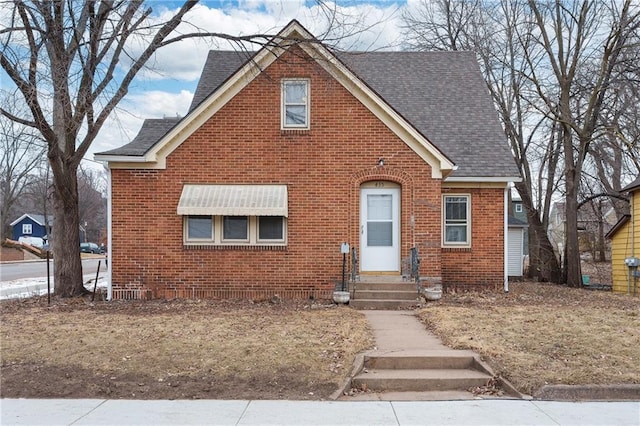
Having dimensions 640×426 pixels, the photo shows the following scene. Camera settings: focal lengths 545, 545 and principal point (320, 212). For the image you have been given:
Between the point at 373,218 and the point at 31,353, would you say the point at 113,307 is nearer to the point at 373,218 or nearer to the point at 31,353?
the point at 31,353

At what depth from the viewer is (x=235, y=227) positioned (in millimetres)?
A: 13016

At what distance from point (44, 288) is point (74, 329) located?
9566 mm

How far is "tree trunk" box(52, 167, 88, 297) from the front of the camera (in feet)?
42.0

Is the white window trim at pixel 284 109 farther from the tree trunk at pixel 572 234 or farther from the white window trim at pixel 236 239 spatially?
the tree trunk at pixel 572 234

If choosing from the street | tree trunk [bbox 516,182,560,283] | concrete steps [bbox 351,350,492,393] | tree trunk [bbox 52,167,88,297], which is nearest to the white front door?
concrete steps [bbox 351,350,492,393]

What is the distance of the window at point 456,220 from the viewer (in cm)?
1448

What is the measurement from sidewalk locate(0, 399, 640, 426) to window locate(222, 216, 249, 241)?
22.9 feet

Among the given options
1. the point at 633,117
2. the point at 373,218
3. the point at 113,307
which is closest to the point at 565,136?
the point at 633,117

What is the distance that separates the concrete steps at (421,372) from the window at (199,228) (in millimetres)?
6698

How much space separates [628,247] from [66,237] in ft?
54.4

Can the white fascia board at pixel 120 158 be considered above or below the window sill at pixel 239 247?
above

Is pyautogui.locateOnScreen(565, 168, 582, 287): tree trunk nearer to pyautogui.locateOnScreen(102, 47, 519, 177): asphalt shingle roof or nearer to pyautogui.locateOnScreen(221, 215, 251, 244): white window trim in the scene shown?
pyautogui.locateOnScreen(102, 47, 519, 177): asphalt shingle roof

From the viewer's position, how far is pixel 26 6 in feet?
35.1

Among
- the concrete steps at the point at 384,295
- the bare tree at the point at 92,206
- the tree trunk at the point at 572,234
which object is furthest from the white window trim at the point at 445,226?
the bare tree at the point at 92,206
